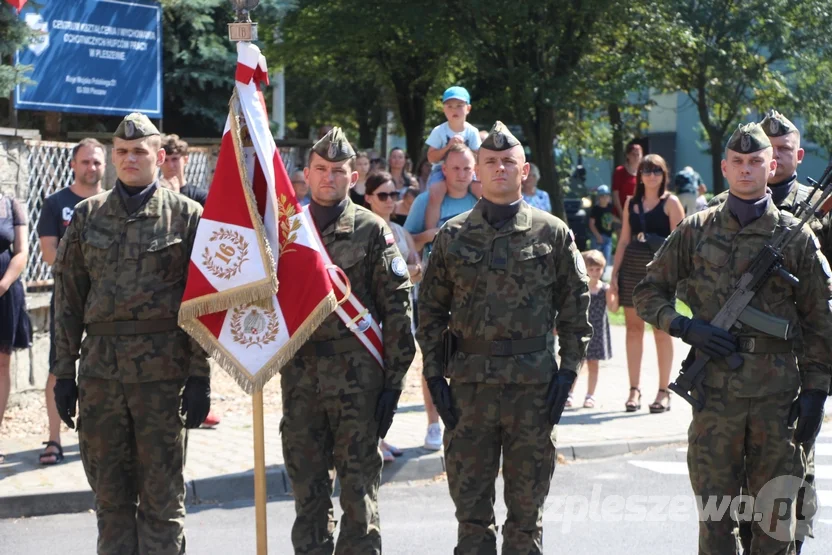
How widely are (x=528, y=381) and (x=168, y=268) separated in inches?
66.7

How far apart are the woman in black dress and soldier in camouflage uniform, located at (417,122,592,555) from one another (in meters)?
3.59

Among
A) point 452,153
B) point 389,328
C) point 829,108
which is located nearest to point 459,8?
point 829,108

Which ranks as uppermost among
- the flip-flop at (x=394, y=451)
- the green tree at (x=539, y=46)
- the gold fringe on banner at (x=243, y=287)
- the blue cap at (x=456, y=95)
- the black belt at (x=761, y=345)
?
the green tree at (x=539, y=46)

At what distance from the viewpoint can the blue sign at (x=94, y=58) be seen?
10.7 m

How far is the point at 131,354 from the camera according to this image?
5.20m

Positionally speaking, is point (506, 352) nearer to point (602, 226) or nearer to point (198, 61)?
point (198, 61)

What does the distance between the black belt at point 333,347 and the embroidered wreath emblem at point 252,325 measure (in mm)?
205

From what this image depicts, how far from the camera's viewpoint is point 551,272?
204 inches

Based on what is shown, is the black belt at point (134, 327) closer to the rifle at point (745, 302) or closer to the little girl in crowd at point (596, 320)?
the rifle at point (745, 302)

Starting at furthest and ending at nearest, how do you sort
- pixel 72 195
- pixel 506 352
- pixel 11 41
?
pixel 11 41 < pixel 72 195 < pixel 506 352

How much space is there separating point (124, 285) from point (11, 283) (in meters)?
2.74

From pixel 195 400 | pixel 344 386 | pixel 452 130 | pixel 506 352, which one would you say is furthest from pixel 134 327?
pixel 452 130

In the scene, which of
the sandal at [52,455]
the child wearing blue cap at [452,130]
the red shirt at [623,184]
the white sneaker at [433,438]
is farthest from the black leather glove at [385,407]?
the red shirt at [623,184]

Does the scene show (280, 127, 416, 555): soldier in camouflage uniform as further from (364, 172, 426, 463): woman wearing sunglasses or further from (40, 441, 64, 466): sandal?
(40, 441, 64, 466): sandal
